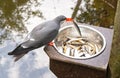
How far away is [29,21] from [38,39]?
1150 millimetres

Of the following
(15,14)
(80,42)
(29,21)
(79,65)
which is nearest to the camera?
(79,65)

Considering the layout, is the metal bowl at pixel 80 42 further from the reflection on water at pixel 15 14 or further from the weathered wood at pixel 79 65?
the reflection on water at pixel 15 14

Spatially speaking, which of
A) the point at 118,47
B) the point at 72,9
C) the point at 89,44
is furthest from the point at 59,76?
the point at 72,9

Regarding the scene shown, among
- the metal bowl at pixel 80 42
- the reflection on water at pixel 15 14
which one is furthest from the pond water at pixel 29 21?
the metal bowl at pixel 80 42

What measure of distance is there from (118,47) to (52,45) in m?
0.52

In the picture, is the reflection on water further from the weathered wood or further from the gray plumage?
the weathered wood

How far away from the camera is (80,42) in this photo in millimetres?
2330

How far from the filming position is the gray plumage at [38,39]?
212 cm

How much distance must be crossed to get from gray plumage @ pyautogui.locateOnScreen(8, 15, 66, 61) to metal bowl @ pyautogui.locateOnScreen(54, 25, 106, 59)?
96 mm

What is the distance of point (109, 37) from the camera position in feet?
Answer: 7.48

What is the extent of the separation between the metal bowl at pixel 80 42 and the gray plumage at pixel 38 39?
0.31 feet

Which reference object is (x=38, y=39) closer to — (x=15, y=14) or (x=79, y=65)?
(x=79, y=65)

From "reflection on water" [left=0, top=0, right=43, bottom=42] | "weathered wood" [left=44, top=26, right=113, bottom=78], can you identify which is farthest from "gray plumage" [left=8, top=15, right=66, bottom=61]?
"reflection on water" [left=0, top=0, right=43, bottom=42]

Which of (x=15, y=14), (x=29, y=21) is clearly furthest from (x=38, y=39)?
(x=15, y=14)
